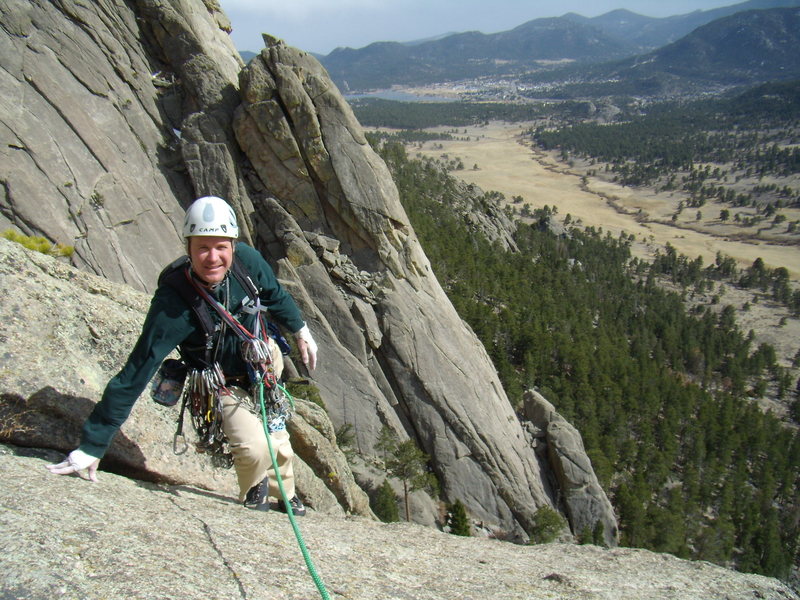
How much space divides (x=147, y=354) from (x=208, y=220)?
130cm

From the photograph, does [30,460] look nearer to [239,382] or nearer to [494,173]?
[239,382]

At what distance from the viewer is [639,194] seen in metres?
148

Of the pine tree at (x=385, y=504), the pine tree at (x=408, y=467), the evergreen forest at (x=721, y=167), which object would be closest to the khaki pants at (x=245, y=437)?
the pine tree at (x=385, y=504)

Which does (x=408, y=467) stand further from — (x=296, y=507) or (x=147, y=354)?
(x=147, y=354)

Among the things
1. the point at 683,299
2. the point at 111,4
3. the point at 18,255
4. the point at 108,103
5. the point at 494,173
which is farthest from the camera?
the point at 494,173

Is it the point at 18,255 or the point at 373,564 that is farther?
the point at 18,255

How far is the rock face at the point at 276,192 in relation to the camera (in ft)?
56.5

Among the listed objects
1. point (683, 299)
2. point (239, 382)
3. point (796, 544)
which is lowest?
point (796, 544)

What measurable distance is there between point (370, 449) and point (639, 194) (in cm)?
15010

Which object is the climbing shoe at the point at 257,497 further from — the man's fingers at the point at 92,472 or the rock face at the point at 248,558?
the man's fingers at the point at 92,472

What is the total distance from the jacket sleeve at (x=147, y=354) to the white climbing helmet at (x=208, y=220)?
0.61 meters

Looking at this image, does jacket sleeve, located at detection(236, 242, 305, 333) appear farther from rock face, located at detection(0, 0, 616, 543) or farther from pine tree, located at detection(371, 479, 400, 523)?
pine tree, located at detection(371, 479, 400, 523)

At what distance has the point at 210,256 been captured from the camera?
4.45m

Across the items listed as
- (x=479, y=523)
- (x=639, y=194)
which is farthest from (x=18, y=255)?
(x=639, y=194)
